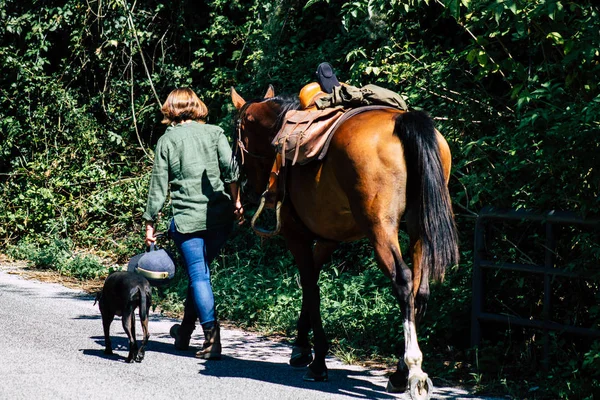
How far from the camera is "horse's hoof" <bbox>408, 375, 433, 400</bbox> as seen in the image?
17.6 ft

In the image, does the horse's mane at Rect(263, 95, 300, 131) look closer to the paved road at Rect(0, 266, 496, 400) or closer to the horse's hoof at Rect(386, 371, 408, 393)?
the paved road at Rect(0, 266, 496, 400)

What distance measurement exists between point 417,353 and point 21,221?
33.0ft

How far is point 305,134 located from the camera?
622 centimetres

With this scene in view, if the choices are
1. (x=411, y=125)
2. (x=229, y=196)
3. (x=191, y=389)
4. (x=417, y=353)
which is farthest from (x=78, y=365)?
(x=411, y=125)

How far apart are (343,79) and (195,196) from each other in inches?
158

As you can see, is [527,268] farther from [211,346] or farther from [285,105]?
[211,346]

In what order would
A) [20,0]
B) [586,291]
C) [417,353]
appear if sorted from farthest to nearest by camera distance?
1. [20,0]
2. [586,291]
3. [417,353]

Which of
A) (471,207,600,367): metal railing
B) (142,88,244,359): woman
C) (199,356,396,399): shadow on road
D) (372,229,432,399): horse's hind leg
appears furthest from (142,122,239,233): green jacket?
(471,207,600,367): metal railing

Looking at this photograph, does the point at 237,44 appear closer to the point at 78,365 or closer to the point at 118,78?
the point at 118,78

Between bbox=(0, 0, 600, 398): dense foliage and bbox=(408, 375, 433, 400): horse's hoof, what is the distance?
779 millimetres

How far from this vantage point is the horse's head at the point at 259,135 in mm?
7090

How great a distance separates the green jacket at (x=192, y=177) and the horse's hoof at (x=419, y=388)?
2465mm

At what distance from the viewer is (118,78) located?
49.2 ft

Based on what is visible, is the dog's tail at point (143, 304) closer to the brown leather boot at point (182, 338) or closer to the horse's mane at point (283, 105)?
the brown leather boot at point (182, 338)
